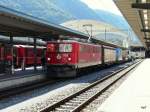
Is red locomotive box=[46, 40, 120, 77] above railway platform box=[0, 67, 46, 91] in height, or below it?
above

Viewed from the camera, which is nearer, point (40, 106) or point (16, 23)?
point (40, 106)

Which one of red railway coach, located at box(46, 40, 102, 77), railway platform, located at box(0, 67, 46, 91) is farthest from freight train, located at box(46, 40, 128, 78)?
railway platform, located at box(0, 67, 46, 91)

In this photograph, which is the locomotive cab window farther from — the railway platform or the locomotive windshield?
the railway platform

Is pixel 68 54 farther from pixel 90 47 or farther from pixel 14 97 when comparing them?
pixel 14 97

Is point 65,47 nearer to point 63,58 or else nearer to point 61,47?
point 61,47

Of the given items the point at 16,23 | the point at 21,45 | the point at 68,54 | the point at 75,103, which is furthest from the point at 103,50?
the point at 75,103

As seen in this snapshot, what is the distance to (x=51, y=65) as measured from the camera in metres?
29.2

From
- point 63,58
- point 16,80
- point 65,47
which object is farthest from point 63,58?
point 16,80

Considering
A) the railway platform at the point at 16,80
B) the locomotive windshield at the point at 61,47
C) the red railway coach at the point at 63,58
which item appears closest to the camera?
the railway platform at the point at 16,80

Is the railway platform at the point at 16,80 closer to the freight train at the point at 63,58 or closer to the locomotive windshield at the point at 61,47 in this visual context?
the freight train at the point at 63,58

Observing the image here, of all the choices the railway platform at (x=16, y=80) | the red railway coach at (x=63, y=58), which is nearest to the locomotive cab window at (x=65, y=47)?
the red railway coach at (x=63, y=58)

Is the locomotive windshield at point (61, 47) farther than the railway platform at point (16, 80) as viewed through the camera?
Yes

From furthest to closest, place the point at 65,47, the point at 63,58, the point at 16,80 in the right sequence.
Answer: the point at 65,47 < the point at 63,58 < the point at 16,80

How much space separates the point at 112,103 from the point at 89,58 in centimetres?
1982
